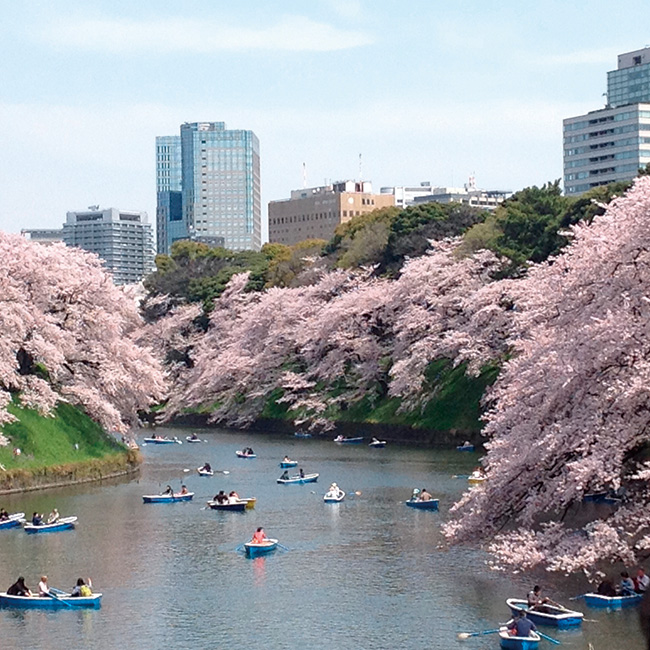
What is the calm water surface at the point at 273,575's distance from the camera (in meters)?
29.1

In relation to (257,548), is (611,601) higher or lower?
higher

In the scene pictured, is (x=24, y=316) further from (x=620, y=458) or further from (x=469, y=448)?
(x=620, y=458)

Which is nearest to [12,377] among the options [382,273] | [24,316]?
[24,316]

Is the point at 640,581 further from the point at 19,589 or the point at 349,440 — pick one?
the point at 349,440

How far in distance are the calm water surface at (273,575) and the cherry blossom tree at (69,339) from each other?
18.2 feet

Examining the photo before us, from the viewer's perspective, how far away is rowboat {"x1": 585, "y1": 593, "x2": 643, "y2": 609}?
2981 cm

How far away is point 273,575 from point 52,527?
33.6 ft

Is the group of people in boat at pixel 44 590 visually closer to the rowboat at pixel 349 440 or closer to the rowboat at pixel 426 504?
the rowboat at pixel 426 504

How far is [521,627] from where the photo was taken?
88.5ft

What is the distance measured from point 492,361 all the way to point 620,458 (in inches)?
1614

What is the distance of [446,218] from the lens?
91.1m

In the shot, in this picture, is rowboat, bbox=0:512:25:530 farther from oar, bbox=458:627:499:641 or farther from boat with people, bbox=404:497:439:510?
oar, bbox=458:627:499:641

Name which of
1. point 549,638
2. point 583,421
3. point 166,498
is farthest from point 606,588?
point 166,498

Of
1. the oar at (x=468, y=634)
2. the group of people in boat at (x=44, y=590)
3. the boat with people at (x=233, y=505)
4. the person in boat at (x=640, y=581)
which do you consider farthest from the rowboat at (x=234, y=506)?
the oar at (x=468, y=634)
